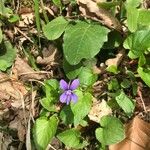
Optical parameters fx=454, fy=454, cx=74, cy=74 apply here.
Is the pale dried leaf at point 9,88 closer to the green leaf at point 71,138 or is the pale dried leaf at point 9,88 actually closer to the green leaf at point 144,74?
the green leaf at point 71,138

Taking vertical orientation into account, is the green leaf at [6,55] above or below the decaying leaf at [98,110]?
above

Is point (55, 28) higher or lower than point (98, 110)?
higher

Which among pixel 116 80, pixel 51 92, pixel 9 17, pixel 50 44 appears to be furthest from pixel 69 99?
pixel 9 17

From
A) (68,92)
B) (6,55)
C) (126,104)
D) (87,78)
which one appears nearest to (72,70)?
(87,78)

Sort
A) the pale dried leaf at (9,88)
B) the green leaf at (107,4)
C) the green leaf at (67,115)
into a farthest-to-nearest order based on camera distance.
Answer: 1. the pale dried leaf at (9,88)
2. the green leaf at (107,4)
3. the green leaf at (67,115)

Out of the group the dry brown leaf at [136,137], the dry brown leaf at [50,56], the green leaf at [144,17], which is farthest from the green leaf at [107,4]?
the dry brown leaf at [136,137]

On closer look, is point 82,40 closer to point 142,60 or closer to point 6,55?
point 142,60

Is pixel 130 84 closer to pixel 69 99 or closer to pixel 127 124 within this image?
pixel 127 124
